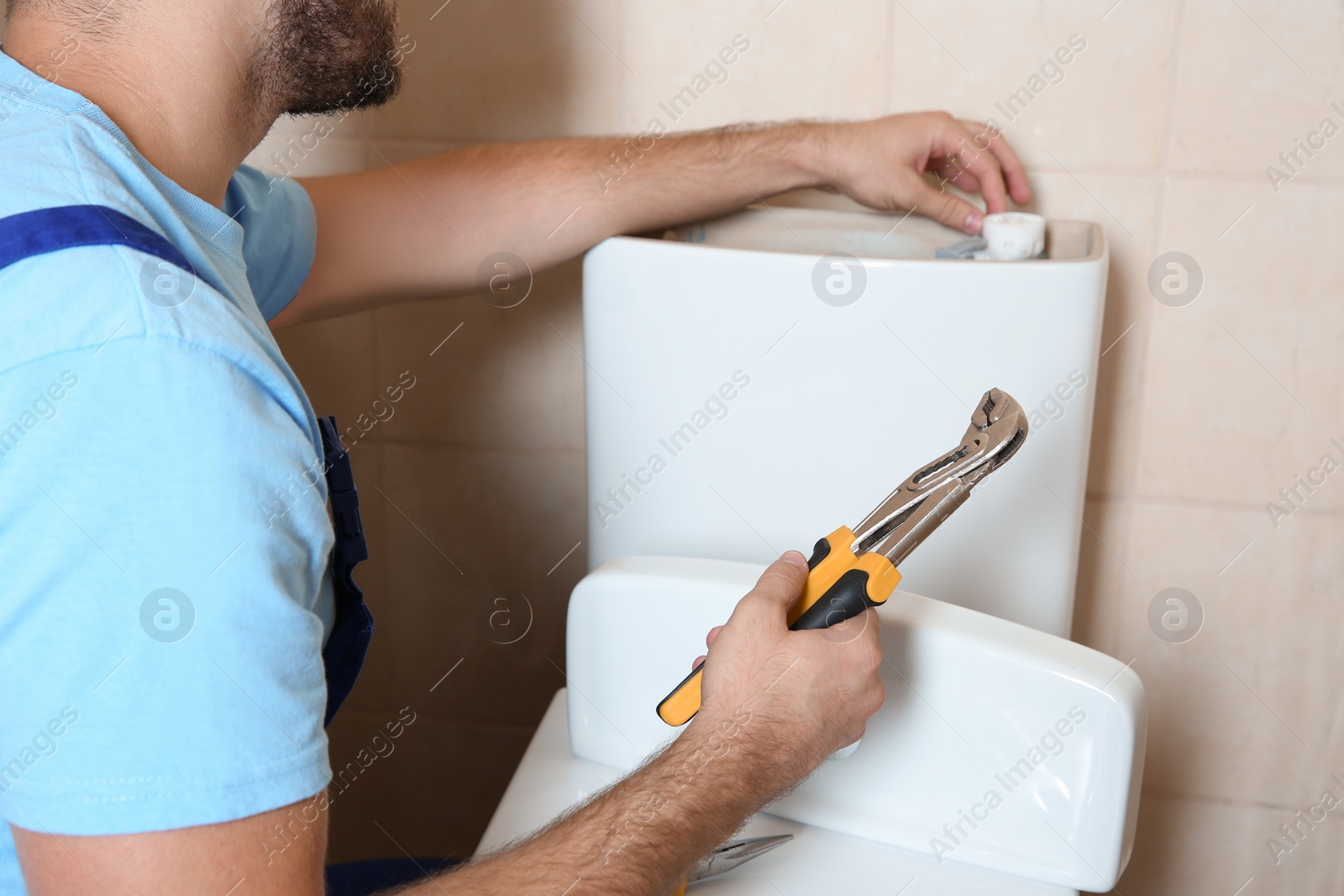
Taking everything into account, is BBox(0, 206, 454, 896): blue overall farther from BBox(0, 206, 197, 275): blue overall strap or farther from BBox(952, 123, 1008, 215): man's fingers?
BBox(952, 123, 1008, 215): man's fingers

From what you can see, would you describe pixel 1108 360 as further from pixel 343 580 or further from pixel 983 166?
pixel 343 580

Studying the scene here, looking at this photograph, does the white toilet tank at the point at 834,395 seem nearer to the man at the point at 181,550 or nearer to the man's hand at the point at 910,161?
the man's hand at the point at 910,161

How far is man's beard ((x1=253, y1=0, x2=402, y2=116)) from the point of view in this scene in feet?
1.76

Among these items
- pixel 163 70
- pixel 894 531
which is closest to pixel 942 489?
pixel 894 531

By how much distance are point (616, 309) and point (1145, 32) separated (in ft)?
1.29

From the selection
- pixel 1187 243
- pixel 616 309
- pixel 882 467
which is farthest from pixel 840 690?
pixel 1187 243

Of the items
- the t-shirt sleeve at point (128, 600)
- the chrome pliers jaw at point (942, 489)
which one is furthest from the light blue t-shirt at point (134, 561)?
the chrome pliers jaw at point (942, 489)

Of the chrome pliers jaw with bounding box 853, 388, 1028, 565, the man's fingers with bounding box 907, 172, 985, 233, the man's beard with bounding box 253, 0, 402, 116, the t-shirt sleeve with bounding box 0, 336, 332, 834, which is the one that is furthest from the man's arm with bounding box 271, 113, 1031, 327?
Result: the t-shirt sleeve with bounding box 0, 336, 332, 834

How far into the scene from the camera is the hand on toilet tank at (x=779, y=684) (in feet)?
1.61

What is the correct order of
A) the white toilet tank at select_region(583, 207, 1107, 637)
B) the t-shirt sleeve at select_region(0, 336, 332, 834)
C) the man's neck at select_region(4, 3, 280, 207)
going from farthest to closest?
1. the white toilet tank at select_region(583, 207, 1107, 637)
2. the man's neck at select_region(4, 3, 280, 207)
3. the t-shirt sleeve at select_region(0, 336, 332, 834)

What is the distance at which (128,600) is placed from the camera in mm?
373

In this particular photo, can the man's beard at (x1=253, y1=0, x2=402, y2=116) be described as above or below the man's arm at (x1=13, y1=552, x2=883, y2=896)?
above

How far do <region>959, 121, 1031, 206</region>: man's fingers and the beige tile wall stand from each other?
13 mm

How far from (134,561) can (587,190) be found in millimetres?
433
